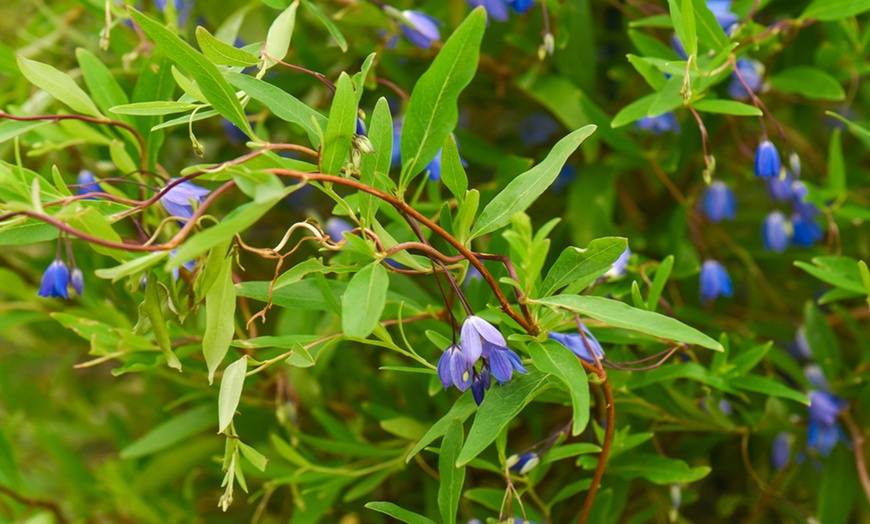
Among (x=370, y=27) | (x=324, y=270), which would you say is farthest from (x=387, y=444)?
(x=370, y=27)

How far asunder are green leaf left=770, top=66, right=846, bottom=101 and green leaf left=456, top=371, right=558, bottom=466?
0.67 m

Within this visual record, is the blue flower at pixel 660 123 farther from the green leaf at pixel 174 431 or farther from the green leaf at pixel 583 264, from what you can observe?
the green leaf at pixel 174 431

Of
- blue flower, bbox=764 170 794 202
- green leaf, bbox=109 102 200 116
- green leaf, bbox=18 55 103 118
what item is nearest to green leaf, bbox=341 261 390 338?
green leaf, bbox=109 102 200 116

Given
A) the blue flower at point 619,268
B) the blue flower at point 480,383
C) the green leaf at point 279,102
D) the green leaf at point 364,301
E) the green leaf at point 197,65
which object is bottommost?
the blue flower at point 619,268

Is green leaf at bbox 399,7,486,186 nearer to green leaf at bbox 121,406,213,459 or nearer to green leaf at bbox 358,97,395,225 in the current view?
green leaf at bbox 358,97,395,225

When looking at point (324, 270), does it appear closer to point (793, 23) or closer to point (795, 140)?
point (793, 23)

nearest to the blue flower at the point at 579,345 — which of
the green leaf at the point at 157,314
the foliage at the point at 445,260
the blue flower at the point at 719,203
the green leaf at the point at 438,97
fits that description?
the foliage at the point at 445,260

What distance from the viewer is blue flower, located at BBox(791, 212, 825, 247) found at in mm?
1224

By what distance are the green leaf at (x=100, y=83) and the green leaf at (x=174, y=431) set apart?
491mm

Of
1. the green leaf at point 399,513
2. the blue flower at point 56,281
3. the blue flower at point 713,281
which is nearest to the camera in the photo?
the green leaf at point 399,513

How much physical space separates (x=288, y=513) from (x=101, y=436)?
1.62ft

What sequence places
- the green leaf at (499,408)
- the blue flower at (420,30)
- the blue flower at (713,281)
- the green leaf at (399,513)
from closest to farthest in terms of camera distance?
the green leaf at (499,408) → the green leaf at (399,513) → the blue flower at (420,30) → the blue flower at (713,281)

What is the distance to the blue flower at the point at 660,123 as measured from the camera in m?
1.17

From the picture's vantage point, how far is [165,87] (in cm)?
96
